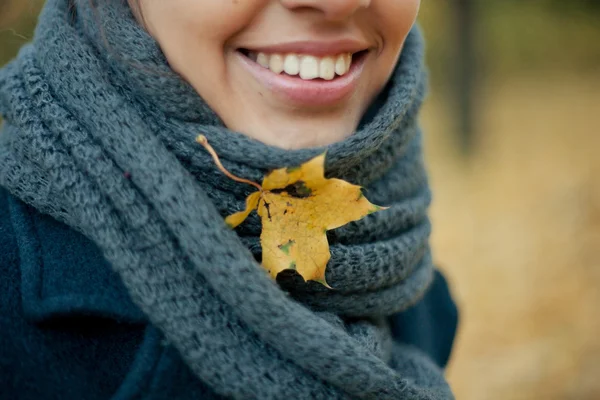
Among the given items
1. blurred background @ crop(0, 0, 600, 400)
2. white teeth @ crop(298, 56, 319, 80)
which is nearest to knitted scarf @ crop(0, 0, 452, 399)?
white teeth @ crop(298, 56, 319, 80)

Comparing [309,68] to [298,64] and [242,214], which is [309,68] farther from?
[242,214]

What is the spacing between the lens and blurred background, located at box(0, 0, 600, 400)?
2895 millimetres

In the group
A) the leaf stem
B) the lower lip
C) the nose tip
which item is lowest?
the leaf stem

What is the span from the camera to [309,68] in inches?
41.1

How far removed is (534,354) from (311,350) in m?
2.28

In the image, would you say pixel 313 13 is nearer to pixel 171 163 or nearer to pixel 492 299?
pixel 171 163

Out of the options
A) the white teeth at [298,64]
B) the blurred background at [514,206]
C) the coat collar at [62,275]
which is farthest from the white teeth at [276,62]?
the blurred background at [514,206]

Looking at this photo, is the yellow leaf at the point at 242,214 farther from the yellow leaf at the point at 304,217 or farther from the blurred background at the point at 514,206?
the blurred background at the point at 514,206

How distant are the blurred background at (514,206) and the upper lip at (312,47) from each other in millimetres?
514

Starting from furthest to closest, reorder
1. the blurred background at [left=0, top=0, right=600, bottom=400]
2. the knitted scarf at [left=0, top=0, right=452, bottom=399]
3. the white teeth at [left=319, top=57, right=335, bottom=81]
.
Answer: the blurred background at [left=0, top=0, right=600, bottom=400], the white teeth at [left=319, top=57, right=335, bottom=81], the knitted scarf at [left=0, top=0, right=452, bottom=399]

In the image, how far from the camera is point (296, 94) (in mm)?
1043

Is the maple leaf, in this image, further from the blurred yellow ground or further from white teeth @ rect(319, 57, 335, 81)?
the blurred yellow ground

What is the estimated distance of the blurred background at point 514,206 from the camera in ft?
9.50

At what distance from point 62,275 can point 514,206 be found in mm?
3420
